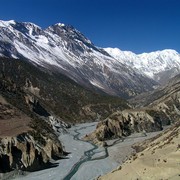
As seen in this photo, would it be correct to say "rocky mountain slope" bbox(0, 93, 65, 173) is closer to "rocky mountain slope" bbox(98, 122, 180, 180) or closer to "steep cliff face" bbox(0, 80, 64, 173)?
"steep cliff face" bbox(0, 80, 64, 173)

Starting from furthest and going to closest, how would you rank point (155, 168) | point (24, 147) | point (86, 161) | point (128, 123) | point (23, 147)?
point (128, 123) → point (86, 161) → point (24, 147) → point (23, 147) → point (155, 168)

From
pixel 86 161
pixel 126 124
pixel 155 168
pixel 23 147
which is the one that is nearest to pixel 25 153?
pixel 23 147

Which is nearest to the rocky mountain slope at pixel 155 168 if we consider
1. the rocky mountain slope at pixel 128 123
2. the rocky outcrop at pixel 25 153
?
the rocky outcrop at pixel 25 153

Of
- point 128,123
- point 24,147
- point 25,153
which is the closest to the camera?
point 25,153

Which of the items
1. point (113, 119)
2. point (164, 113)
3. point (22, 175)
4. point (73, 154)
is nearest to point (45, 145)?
point (73, 154)

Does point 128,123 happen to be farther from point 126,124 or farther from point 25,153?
point 25,153

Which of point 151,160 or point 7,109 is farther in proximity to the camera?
point 7,109

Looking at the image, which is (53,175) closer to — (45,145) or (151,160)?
(45,145)
